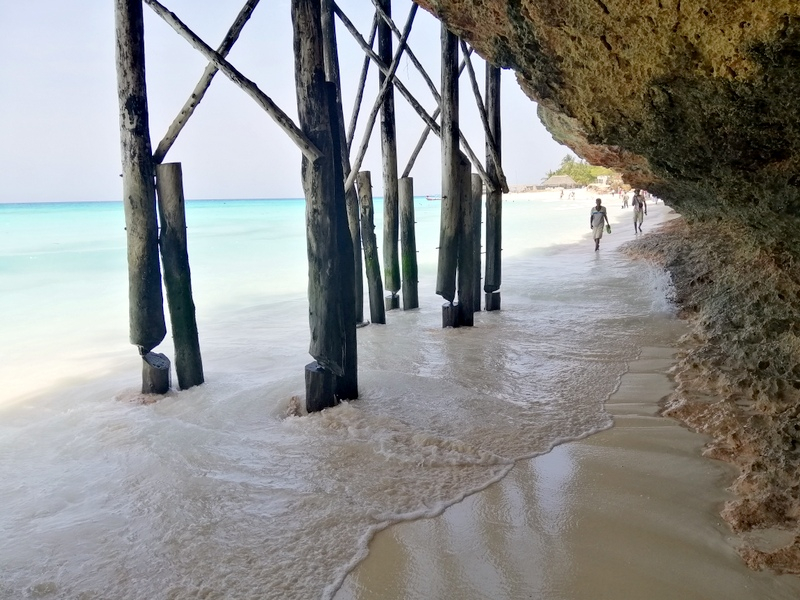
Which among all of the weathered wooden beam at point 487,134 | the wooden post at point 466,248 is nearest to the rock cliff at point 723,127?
the wooden post at point 466,248

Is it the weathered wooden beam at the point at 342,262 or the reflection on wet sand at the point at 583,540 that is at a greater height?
the weathered wooden beam at the point at 342,262

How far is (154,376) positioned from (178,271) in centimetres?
82

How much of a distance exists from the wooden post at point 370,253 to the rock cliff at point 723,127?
2.54m

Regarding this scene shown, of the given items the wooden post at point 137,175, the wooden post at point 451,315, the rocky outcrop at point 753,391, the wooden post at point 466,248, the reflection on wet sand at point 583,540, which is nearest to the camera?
the reflection on wet sand at point 583,540

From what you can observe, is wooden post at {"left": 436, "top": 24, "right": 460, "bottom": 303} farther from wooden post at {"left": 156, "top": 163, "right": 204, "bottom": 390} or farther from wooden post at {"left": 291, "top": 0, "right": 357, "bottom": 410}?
wooden post at {"left": 156, "top": 163, "right": 204, "bottom": 390}

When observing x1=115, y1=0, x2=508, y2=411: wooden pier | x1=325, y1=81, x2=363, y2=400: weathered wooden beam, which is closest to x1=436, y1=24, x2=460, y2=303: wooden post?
x1=115, y1=0, x2=508, y2=411: wooden pier

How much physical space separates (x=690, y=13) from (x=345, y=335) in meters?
2.57

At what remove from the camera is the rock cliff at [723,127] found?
2357 mm

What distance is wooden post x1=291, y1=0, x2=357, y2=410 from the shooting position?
3.70 metres

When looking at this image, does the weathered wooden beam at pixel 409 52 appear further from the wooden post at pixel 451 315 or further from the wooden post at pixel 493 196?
the wooden post at pixel 451 315

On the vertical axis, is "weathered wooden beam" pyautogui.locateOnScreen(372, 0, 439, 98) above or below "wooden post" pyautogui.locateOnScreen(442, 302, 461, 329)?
above

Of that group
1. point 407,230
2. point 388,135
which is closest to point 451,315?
point 407,230

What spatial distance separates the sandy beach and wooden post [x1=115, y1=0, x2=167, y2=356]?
2786mm

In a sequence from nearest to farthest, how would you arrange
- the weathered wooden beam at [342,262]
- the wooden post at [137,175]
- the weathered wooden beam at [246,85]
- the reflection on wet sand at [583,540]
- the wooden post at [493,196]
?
1. the reflection on wet sand at [583,540]
2. the weathered wooden beam at [246,85]
3. the weathered wooden beam at [342,262]
4. the wooden post at [137,175]
5. the wooden post at [493,196]
